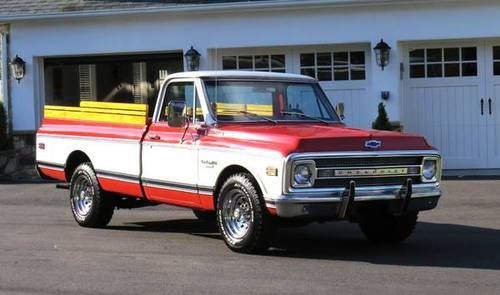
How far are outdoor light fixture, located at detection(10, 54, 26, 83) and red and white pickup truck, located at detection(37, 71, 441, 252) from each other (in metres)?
6.69

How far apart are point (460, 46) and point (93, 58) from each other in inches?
302

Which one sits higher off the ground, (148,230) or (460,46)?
A: (460,46)

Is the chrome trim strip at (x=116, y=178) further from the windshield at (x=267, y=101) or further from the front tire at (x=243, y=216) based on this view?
the front tire at (x=243, y=216)

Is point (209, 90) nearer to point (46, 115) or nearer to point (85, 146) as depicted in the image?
point (85, 146)

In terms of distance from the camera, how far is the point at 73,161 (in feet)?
33.9

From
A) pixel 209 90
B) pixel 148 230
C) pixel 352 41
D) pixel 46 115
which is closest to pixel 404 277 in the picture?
pixel 209 90

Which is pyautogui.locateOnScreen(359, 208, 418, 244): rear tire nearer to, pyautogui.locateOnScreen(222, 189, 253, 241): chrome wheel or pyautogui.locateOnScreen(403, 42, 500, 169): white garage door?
pyautogui.locateOnScreen(222, 189, 253, 241): chrome wheel

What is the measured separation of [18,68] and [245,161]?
10291mm

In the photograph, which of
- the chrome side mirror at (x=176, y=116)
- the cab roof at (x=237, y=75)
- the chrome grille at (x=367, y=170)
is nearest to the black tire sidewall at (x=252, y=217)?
the chrome grille at (x=367, y=170)

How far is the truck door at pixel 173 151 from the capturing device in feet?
27.6

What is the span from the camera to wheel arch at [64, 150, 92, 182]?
33.4 feet

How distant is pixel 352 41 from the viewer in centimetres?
1516

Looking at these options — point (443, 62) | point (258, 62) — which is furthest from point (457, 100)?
point (258, 62)

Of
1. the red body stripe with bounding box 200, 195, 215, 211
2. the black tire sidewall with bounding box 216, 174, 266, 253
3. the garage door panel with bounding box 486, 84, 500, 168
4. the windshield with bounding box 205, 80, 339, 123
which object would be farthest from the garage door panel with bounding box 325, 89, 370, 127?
the black tire sidewall with bounding box 216, 174, 266, 253
